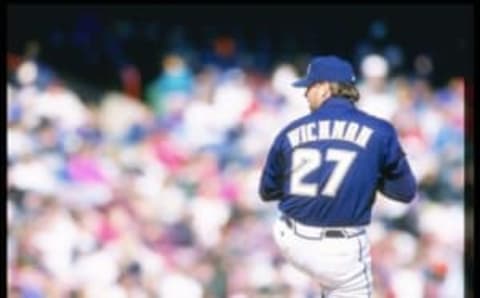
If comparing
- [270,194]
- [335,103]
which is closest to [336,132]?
[335,103]

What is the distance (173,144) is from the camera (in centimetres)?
719

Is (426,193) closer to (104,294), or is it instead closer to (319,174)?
(104,294)

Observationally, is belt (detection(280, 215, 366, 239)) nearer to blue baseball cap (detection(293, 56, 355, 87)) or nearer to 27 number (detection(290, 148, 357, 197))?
27 number (detection(290, 148, 357, 197))

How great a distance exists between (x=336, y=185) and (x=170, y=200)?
231cm

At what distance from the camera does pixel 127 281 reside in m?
Answer: 7.17

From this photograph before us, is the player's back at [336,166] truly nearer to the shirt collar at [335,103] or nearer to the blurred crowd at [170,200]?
the shirt collar at [335,103]

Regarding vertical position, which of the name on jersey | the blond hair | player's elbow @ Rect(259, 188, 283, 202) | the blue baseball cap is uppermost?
the blue baseball cap

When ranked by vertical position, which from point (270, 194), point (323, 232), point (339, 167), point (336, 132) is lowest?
point (323, 232)

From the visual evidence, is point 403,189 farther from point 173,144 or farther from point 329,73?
point 173,144

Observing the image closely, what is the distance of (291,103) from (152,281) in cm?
123

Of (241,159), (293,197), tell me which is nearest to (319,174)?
(293,197)

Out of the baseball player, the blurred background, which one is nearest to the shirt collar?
the baseball player

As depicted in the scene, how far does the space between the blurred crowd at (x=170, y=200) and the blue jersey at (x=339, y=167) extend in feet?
6.86

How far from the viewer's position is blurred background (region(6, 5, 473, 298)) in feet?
23.4
